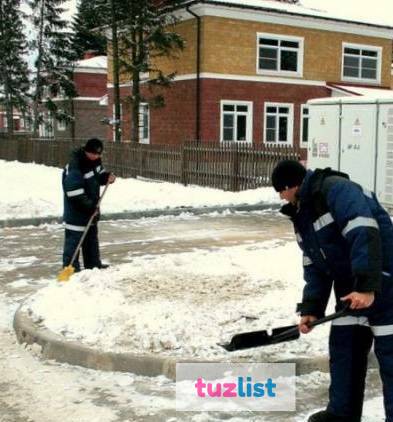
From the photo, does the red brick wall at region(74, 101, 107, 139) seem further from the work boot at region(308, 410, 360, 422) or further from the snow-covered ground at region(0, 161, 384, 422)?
the work boot at region(308, 410, 360, 422)

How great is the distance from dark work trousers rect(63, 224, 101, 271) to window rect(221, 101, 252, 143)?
1931cm

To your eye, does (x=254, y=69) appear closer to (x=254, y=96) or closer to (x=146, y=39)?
(x=254, y=96)

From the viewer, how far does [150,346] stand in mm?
5152

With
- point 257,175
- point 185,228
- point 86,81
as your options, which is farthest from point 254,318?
point 86,81

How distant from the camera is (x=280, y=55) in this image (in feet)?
92.5

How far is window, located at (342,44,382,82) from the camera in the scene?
3011 cm

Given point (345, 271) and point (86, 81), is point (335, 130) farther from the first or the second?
point (86, 81)

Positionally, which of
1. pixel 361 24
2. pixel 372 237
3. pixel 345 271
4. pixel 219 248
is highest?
pixel 361 24

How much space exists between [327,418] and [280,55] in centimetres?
2555

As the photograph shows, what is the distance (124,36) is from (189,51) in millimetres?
2769

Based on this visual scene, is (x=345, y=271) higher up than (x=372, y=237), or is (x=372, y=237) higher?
(x=372, y=237)

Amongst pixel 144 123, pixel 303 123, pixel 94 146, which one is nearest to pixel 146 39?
pixel 144 123

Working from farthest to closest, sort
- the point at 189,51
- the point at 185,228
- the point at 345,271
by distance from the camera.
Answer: the point at 189,51 → the point at 185,228 → the point at 345,271

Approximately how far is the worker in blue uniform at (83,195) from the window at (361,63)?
24153mm
